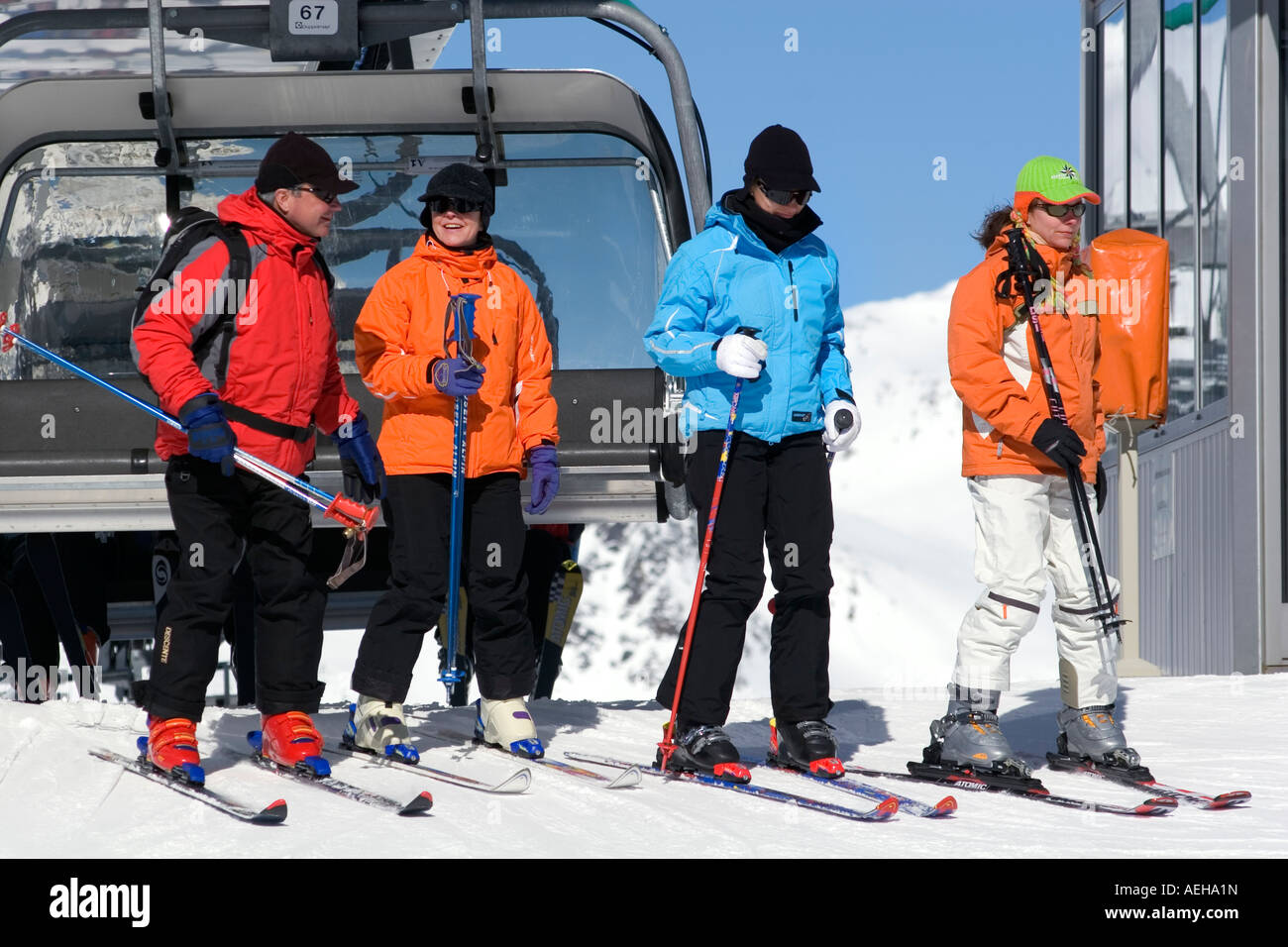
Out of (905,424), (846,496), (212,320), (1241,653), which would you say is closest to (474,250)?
(212,320)

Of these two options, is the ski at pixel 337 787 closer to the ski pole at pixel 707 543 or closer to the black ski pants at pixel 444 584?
the black ski pants at pixel 444 584

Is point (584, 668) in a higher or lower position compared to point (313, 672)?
lower

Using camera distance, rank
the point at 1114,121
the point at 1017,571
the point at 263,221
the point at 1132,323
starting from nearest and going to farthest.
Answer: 1. the point at 263,221
2. the point at 1017,571
3. the point at 1132,323
4. the point at 1114,121

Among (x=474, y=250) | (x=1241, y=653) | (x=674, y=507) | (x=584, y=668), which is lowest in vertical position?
(x=584, y=668)

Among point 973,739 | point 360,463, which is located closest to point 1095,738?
point 973,739

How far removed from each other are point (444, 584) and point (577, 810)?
3.43 ft

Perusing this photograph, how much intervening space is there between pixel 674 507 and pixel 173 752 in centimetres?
228

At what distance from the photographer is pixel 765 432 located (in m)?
4.60

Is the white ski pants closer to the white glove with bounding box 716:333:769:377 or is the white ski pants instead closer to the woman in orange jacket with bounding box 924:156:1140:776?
the woman in orange jacket with bounding box 924:156:1140:776

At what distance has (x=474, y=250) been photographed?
4.91 metres

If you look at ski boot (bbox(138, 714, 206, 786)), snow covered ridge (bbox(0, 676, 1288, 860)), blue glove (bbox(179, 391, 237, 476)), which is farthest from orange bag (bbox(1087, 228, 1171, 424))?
ski boot (bbox(138, 714, 206, 786))

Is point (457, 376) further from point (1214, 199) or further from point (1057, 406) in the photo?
point (1214, 199)
